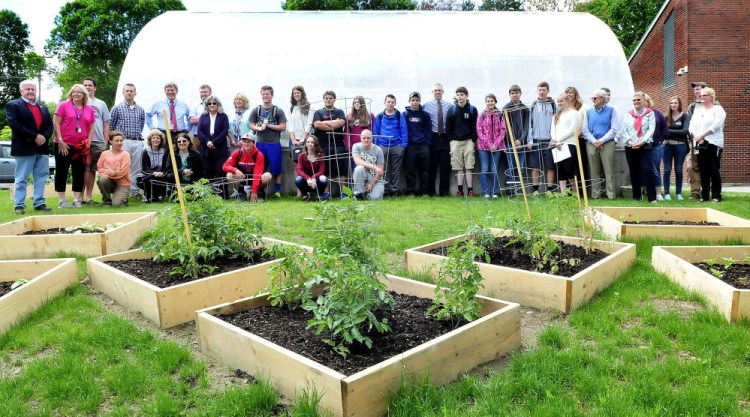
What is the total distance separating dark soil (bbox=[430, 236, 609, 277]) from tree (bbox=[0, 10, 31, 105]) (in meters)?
45.3

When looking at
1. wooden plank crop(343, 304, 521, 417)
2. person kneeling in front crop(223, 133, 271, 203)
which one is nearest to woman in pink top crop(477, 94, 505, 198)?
person kneeling in front crop(223, 133, 271, 203)

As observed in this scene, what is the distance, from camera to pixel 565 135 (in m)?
9.04

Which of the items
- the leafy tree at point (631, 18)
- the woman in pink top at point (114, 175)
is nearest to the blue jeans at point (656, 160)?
the woman in pink top at point (114, 175)

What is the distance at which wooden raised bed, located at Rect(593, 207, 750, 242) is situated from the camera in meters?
5.72

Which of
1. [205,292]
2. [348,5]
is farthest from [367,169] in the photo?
[348,5]

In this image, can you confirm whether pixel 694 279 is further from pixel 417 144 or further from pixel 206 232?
pixel 417 144

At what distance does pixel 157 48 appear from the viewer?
13.2 meters

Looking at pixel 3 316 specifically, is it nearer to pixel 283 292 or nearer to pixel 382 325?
pixel 283 292

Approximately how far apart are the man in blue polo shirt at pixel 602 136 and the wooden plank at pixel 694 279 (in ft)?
19.6

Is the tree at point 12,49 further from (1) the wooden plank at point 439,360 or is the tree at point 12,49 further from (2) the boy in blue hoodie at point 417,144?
(1) the wooden plank at point 439,360

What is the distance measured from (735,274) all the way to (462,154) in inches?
279

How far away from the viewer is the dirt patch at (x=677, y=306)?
399 centimetres

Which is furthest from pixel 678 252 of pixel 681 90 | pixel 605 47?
pixel 681 90

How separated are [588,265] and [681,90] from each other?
1923 centimetres
